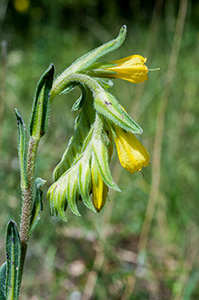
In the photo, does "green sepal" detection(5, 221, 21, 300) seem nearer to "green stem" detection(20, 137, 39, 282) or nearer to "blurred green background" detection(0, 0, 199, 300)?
"green stem" detection(20, 137, 39, 282)

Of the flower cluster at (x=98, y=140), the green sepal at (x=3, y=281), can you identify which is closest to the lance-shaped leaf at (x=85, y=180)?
the flower cluster at (x=98, y=140)

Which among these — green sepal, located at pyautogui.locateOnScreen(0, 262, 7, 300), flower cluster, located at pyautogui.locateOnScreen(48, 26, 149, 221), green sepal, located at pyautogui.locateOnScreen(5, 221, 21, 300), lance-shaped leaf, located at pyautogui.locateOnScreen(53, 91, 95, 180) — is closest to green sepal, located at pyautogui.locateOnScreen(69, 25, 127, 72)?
flower cluster, located at pyautogui.locateOnScreen(48, 26, 149, 221)

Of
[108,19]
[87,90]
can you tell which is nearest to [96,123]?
[87,90]

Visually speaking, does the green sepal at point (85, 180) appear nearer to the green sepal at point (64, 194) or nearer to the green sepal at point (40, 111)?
the green sepal at point (64, 194)

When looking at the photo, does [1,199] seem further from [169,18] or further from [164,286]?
[169,18]

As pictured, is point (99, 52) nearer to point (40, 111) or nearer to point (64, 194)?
point (40, 111)

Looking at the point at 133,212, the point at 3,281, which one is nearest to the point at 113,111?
the point at 3,281
